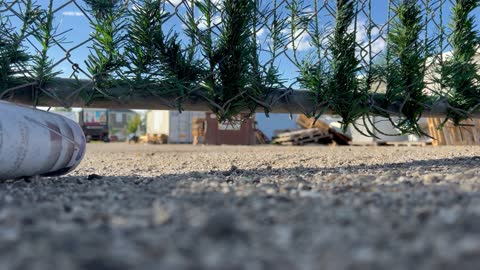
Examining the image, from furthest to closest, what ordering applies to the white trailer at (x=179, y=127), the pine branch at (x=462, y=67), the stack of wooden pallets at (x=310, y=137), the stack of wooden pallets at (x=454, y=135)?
1. the white trailer at (x=179, y=127)
2. the stack of wooden pallets at (x=310, y=137)
3. the stack of wooden pallets at (x=454, y=135)
4. the pine branch at (x=462, y=67)

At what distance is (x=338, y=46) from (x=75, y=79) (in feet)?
4.71

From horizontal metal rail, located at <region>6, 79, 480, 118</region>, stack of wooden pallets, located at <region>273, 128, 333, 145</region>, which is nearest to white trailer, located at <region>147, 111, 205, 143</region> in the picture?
stack of wooden pallets, located at <region>273, 128, 333, 145</region>

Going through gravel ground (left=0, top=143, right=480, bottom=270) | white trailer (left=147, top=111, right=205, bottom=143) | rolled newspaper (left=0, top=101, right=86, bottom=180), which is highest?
white trailer (left=147, top=111, right=205, bottom=143)

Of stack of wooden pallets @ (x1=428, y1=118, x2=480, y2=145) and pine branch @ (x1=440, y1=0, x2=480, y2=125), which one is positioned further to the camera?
stack of wooden pallets @ (x1=428, y1=118, x2=480, y2=145)

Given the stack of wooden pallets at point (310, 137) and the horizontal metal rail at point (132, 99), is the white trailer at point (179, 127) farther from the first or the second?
the horizontal metal rail at point (132, 99)

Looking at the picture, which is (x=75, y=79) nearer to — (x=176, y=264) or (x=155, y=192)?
(x=155, y=192)

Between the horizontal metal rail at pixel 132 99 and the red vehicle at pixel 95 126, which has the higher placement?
the red vehicle at pixel 95 126

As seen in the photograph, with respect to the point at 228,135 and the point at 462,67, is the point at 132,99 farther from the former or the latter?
the point at 228,135

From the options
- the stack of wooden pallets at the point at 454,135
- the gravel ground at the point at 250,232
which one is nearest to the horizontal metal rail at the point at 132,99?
the gravel ground at the point at 250,232

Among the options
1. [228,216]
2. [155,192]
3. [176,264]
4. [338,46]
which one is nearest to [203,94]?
[338,46]

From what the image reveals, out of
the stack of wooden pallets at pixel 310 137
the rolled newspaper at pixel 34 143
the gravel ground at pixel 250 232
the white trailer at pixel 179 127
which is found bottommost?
the gravel ground at pixel 250 232

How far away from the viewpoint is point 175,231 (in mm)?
766

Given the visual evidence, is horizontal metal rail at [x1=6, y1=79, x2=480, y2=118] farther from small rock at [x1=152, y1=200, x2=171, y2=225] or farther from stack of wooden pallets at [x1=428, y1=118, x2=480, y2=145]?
stack of wooden pallets at [x1=428, y1=118, x2=480, y2=145]

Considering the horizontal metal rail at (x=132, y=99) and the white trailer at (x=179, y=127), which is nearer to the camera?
the horizontal metal rail at (x=132, y=99)
